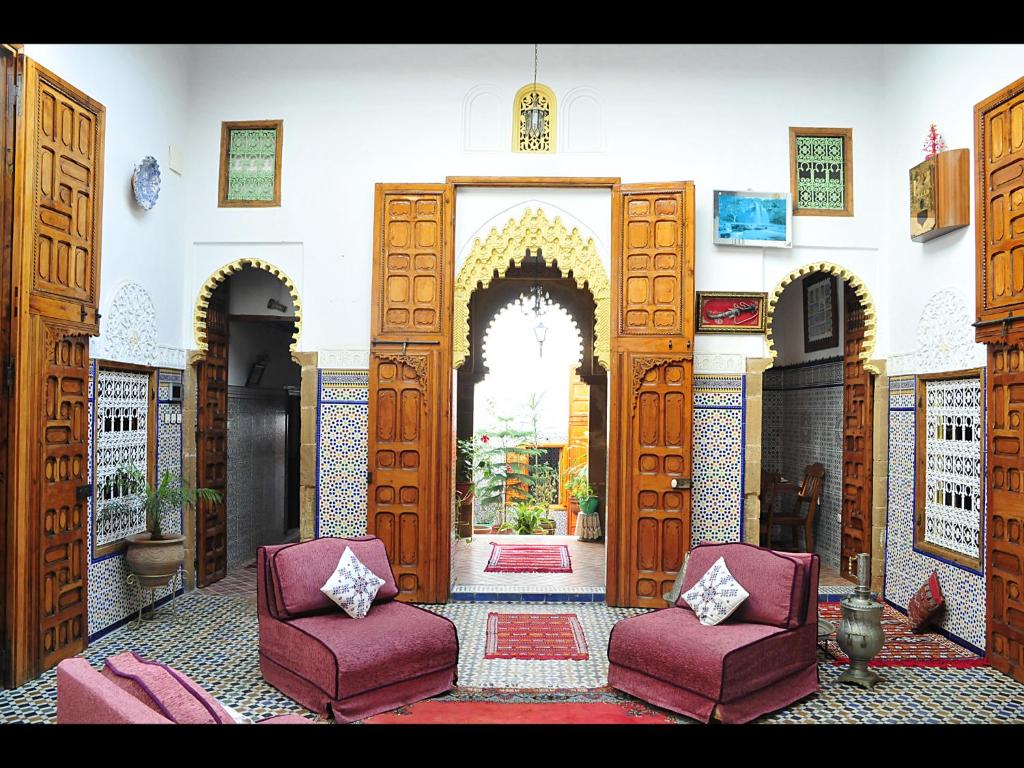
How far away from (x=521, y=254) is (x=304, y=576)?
117 inches

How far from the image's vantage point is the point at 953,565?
15.5 feet

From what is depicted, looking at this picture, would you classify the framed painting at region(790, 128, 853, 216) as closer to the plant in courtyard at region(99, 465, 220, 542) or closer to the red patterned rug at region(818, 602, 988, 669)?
the red patterned rug at region(818, 602, 988, 669)

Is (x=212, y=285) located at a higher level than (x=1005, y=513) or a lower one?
higher

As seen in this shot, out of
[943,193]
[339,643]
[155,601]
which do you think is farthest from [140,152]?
[943,193]

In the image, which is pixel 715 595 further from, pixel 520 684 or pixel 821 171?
pixel 821 171

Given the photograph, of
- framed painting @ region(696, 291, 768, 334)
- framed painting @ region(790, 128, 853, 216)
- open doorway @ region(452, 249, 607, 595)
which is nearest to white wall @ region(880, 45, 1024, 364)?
framed painting @ region(790, 128, 853, 216)

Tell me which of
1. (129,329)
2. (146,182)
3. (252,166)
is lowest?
(129,329)

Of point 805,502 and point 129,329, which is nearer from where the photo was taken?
point 129,329

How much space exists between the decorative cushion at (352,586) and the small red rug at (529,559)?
8.18ft

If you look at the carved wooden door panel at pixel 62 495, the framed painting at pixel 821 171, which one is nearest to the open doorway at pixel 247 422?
the carved wooden door panel at pixel 62 495

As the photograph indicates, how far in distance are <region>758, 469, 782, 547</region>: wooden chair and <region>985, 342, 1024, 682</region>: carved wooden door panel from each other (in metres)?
2.45

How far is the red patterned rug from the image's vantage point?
4254 millimetres

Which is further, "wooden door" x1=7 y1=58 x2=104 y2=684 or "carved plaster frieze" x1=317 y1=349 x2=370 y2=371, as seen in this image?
"carved plaster frieze" x1=317 y1=349 x2=370 y2=371

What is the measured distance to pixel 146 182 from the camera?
524 centimetres
